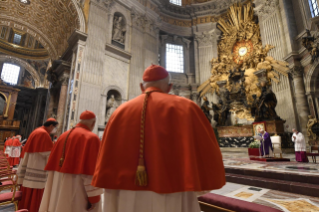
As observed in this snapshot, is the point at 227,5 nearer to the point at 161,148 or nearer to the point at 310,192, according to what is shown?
the point at 310,192

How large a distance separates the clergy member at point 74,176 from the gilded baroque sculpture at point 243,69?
10021 mm

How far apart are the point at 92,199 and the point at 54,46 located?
49.1ft

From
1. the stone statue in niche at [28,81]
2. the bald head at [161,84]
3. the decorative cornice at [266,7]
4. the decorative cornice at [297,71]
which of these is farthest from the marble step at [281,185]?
the stone statue in niche at [28,81]

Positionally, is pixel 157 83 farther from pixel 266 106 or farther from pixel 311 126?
pixel 266 106

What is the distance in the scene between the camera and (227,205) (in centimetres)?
228

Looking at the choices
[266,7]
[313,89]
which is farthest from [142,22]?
[313,89]

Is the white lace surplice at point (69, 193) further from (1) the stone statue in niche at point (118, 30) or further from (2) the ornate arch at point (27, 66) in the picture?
(2) the ornate arch at point (27, 66)

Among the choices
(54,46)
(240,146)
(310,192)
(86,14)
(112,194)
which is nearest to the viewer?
(112,194)

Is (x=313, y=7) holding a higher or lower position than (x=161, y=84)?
higher

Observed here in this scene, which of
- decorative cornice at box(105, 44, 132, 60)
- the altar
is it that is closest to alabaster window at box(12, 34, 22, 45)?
decorative cornice at box(105, 44, 132, 60)

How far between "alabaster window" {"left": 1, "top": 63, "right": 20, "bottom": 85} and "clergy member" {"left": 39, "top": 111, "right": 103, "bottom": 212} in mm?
23740

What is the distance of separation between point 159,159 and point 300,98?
11125mm

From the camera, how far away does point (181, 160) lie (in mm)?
1007

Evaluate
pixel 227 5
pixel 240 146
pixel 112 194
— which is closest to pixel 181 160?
pixel 112 194
